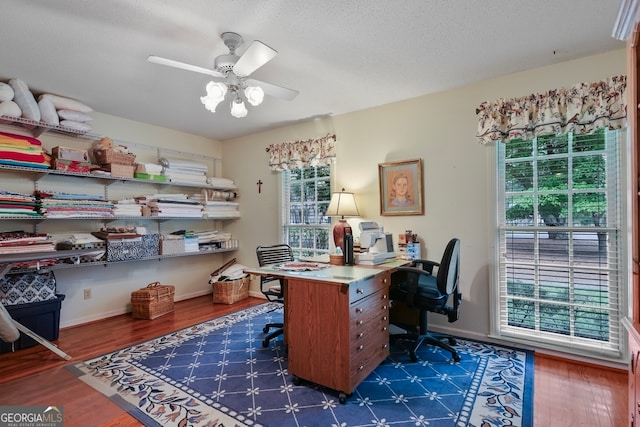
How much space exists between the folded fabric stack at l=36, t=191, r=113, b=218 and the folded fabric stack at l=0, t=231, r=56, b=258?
0.35m

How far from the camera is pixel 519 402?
6.48 feet

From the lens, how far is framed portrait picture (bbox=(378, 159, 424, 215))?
10.7 ft

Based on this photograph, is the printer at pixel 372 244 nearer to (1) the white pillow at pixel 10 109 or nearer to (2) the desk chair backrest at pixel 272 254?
(2) the desk chair backrest at pixel 272 254

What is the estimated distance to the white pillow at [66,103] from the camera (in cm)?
308

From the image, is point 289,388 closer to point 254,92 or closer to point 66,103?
point 254,92

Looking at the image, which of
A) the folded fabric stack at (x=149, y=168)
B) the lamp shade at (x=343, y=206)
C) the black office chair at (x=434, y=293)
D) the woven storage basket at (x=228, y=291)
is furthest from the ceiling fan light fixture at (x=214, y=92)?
the woven storage basket at (x=228, y=291)

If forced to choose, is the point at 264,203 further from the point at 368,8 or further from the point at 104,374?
the point at 368,8

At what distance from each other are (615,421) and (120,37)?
386 cm

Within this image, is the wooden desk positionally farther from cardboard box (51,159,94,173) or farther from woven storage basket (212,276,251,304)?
cardboard box (51,159,94,173)

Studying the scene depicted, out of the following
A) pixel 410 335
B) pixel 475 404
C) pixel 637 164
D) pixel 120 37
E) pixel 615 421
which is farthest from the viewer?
pixel 410 335

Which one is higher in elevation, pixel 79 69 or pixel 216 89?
pixel 79 69

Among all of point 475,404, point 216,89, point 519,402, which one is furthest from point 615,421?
point 216,89

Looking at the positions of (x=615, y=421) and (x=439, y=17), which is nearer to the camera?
(x=615, y=421)

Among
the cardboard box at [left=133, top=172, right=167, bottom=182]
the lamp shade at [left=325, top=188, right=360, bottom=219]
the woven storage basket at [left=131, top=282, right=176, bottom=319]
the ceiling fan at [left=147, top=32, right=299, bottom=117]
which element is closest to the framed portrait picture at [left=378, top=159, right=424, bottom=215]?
the lamp shade at [left=325, top=188, right=360, bottom=219]
